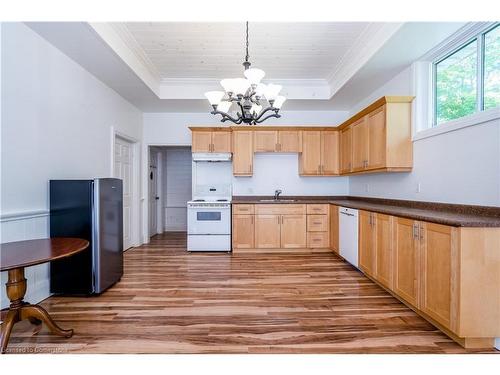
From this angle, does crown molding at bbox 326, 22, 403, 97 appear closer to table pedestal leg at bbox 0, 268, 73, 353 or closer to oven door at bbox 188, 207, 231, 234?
oven door at bbox 188, 207, 231, 234

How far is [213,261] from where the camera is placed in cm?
396

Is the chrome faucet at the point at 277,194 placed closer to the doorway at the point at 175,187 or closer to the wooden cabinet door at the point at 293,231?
the wooden cabinet door at the point at 293,231

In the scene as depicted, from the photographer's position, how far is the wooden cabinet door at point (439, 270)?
184 cm

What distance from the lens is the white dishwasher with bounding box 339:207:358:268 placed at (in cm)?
344

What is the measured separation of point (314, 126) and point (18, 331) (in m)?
4.80

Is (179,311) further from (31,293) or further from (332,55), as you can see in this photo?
(332,55)

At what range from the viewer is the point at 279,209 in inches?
175

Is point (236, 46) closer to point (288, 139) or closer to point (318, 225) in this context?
point (288, 139)

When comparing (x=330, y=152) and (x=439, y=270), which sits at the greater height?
(x=330, y=152)

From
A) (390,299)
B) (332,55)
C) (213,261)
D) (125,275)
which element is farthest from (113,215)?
(332,55)

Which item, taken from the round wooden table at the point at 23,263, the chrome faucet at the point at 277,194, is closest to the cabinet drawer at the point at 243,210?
the chrome faucet at the point at 277,194

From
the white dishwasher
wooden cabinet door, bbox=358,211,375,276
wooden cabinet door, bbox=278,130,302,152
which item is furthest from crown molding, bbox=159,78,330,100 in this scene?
wooden cabinet door, bbox=358,211,375,276

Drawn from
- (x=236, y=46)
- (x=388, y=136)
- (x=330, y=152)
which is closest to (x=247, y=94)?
(x=236, y=46)

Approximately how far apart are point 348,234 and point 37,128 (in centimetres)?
386
